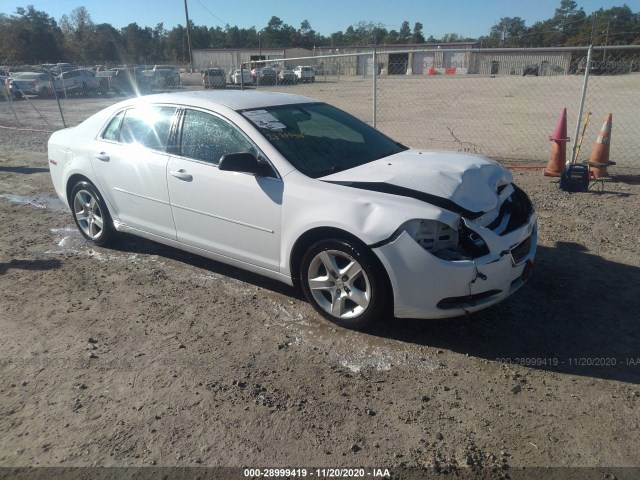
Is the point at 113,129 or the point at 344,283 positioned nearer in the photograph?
the point at 344,283

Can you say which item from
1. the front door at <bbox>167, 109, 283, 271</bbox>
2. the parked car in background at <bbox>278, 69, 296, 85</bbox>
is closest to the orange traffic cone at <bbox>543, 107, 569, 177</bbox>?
the front door at <bbox>167, 109, 283, 271</bbox>

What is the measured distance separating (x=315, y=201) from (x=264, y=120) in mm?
1021

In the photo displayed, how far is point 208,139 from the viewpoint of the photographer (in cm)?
409

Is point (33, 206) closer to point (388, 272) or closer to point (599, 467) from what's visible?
point (388, 272)

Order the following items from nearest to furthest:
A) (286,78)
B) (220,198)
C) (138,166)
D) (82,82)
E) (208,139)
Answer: (220,198), (208,139), (138,166), (82,82), (286,78)

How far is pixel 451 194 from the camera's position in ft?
10.9

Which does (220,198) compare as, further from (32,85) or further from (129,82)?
(129,82)

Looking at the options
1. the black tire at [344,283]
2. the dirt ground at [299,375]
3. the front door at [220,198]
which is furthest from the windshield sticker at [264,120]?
the dirt ground at [299,375]

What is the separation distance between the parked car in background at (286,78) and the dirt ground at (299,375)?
36.5 m

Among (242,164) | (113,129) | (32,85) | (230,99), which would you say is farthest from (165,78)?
(242,164)

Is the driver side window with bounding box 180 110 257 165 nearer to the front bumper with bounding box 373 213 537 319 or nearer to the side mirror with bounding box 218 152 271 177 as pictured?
the side mirror with bounding box 218 152 271 177

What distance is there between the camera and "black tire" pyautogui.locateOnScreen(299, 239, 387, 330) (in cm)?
325

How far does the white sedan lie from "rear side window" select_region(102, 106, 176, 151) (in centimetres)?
1

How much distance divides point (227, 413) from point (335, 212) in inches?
57.3
